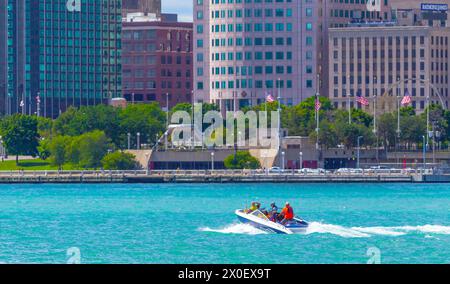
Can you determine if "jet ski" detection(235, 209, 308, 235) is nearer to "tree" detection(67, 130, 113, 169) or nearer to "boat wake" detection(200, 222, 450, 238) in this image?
"boat wake" detection(200, 222, 450, 238)

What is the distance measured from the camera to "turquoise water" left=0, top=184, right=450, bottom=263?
6731cm

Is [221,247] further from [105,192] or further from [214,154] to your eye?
[214,154]

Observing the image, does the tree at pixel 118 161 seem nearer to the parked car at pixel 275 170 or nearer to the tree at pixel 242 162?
the tree at pixel 242 162

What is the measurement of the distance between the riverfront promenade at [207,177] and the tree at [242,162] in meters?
6.01

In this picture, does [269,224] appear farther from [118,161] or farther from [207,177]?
[118,161]

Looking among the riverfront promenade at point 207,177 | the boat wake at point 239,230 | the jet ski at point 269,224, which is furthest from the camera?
the riverfront promenade at point 207,177

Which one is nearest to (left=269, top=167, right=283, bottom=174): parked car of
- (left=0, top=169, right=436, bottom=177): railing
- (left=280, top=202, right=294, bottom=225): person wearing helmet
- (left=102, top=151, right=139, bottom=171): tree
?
(left=0, top=169, right=436, bottom=177): railing

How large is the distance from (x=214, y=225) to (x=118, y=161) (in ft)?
333

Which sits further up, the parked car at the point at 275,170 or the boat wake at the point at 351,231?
the parked car at the point at 275,170

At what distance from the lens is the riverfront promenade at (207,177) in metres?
181

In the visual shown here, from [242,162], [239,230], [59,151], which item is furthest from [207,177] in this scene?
[239,230]

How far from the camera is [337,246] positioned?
7038 cm

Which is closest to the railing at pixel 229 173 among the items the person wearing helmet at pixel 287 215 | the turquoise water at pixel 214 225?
the turquoise water at pixel 214 225
